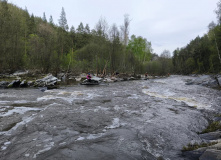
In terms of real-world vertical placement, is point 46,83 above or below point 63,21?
below

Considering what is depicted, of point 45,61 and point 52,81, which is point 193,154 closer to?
point 52,81

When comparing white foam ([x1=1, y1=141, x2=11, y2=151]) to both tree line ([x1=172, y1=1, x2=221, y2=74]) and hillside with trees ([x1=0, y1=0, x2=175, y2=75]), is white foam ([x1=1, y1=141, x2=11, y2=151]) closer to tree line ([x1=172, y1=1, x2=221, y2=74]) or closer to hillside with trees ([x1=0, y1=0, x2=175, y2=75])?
hillside with trees ([x1=0, y1=0, x2=175, y2=75])

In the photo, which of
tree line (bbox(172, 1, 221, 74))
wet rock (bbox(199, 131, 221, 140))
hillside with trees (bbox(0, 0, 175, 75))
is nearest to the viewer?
wet rock (bbox(199, 131, 221, 140))

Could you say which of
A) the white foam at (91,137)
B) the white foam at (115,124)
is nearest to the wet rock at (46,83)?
the white foam at (115,124)

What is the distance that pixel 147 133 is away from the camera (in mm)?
4289

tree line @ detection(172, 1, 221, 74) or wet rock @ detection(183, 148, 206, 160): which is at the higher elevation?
tree line @ detection(172, 1, 221, 74)

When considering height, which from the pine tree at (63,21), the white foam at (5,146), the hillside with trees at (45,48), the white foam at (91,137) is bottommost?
the white foam at (91,137)

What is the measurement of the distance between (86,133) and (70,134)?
50 cm

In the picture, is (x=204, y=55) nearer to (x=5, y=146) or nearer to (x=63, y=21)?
(x=63, y=21)

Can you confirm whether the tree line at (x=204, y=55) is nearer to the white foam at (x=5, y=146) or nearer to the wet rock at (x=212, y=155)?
the wet rock at (x=212, y=155)

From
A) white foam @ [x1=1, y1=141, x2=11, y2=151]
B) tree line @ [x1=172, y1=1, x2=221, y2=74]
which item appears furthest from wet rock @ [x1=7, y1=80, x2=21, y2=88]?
tree line @ [x1=172, y1=1, x2=221, y2=74]

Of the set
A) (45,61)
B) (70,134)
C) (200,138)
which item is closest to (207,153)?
(200,138)

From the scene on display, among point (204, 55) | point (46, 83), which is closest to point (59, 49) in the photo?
point (46, 83)

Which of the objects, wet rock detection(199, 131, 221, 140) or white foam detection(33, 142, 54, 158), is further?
wet rock detection(199, 131, 221, 140)
